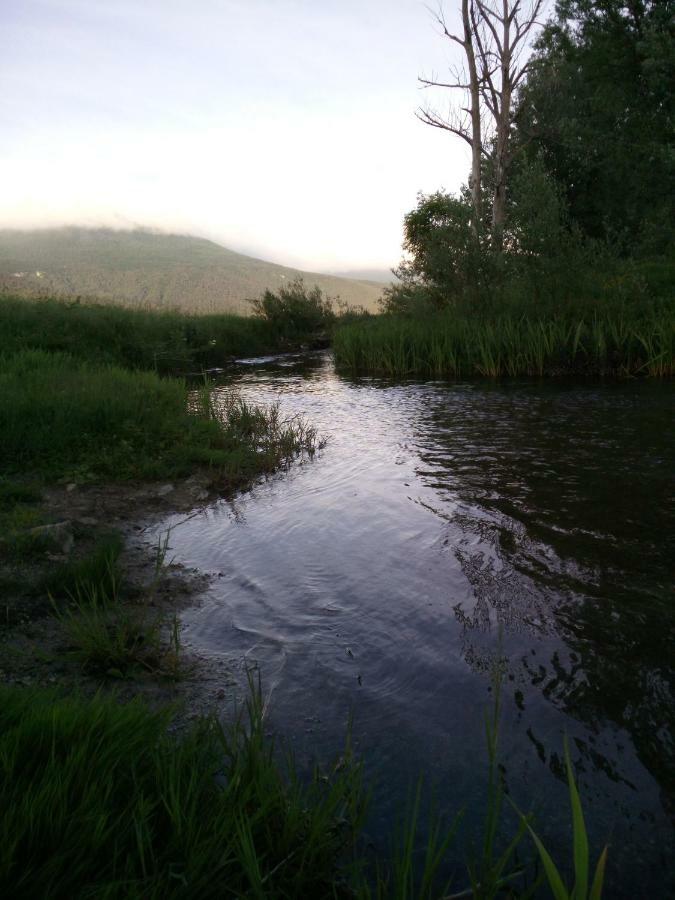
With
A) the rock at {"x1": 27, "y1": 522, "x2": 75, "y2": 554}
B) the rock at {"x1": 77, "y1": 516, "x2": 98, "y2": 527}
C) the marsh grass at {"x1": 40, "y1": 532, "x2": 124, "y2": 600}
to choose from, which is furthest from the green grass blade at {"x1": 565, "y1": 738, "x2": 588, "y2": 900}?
the rock at {"x1": 77, "y1": 516, "x2": 98, "y2": 527}

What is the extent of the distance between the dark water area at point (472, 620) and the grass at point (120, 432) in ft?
2.48

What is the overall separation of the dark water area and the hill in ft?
246

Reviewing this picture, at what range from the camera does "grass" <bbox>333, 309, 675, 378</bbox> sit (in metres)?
12.9

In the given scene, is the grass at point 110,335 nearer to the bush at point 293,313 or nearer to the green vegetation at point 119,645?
the bush at point 293,313

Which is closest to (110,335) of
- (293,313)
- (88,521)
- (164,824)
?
(293,313)

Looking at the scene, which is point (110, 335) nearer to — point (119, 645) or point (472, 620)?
point (119, 645)

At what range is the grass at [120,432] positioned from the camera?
6.38m

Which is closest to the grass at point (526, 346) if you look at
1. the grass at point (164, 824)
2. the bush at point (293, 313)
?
the bush at point (293, 313)

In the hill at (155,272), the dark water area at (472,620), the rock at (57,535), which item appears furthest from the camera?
the hill at (155,272)

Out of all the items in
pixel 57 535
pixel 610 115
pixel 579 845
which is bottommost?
pixel 57 535

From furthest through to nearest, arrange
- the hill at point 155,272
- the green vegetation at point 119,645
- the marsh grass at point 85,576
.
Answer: the hill at point 155,272 → the marsh grass at point 85,576 → the green vegetation at point 119,645

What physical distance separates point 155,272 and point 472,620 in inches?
5464

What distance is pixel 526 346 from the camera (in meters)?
13.9

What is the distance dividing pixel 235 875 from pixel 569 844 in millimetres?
1118
